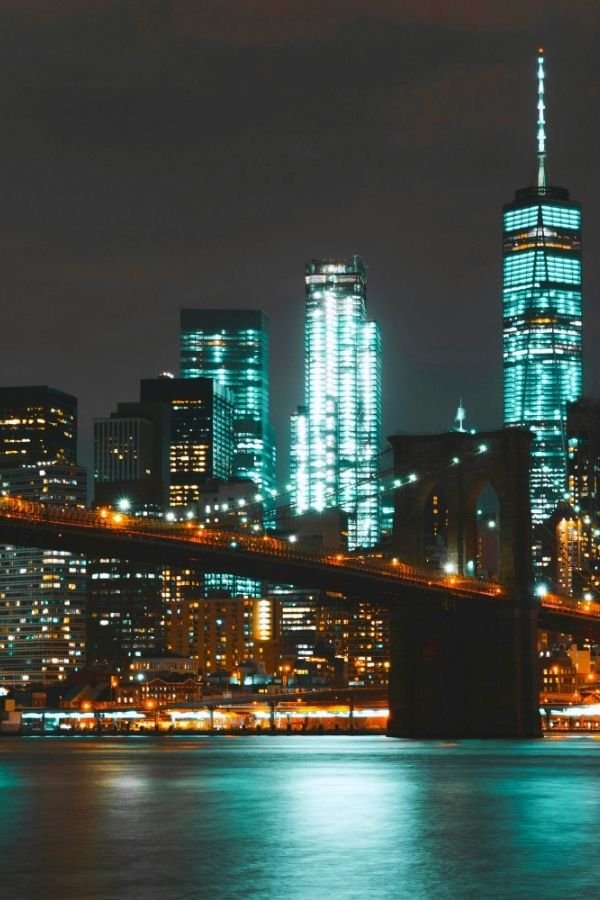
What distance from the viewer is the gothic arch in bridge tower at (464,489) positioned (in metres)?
96.7

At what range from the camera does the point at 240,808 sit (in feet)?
151

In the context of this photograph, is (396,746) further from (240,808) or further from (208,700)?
(208,700)

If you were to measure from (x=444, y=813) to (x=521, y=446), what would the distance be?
2157 inches

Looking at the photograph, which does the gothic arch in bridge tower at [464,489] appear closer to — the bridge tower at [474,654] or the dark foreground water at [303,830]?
the bridge tower at [474,654]

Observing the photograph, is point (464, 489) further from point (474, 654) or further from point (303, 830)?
point (303, 830)

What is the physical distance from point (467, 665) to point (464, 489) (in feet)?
39.1

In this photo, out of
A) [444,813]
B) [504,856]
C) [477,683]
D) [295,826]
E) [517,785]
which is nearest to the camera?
[504,856]

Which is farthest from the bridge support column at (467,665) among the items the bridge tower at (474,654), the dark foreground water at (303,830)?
the dark foreground water at (303,830)

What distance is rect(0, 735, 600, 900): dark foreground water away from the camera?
30703 millimetres

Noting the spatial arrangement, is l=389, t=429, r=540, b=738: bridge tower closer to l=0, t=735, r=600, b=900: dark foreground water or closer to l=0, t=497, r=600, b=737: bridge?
l=0, t=497, r=600, b=737: bridge

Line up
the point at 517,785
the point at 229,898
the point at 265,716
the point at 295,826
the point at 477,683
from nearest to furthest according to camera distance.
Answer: the point at 229,898
the point at 295,826
the point at 517,785
the point at 477,683
the point at 265,716

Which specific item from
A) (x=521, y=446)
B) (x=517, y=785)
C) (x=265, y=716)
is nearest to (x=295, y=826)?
(x=517, y=785)

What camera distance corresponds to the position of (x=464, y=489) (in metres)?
101

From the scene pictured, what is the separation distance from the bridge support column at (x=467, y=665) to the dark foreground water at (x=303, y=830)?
21307 mm
